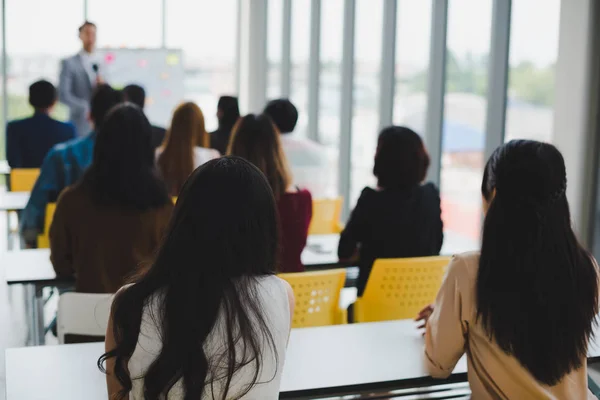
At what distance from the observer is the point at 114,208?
3.05m

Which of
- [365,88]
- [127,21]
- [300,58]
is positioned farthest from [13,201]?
[127,21]

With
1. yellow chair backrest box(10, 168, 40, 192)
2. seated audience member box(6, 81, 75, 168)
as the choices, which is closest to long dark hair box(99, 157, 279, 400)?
yellow chair backrest box(10, 168, 40, 192)

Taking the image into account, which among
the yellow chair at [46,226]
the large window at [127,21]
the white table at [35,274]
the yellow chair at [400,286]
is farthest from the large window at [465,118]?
the large window at [127,21]

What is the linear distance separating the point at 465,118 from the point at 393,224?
2.28 metres

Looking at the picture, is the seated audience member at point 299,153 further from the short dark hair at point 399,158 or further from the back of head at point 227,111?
the short dark hair at point 399,158

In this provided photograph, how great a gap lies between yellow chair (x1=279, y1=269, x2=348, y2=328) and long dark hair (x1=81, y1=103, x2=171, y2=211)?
0.65m

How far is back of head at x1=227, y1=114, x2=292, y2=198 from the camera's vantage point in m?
3.71

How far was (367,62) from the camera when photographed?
7.40 meters

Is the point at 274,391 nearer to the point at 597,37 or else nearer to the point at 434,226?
the point at 434,226

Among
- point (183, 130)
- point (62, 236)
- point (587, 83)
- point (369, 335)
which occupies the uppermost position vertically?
point (587, 83)

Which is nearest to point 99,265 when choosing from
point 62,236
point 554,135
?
point 62,236

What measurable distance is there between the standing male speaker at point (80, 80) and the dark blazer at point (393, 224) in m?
5.82

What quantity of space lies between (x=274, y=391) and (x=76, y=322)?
1.06 metres

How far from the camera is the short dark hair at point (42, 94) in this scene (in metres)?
6.31
